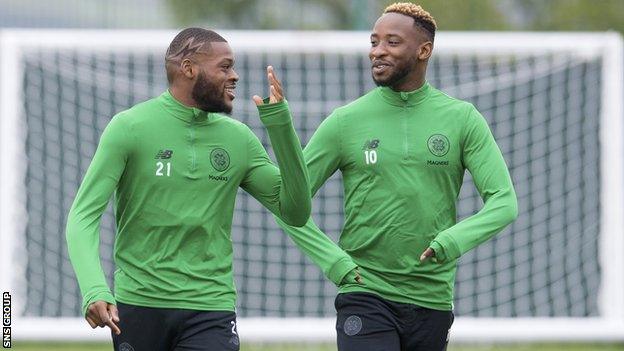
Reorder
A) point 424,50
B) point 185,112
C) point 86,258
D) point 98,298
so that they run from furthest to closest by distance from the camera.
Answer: point 424,50
point 185,112
point 86,258
point 98,298

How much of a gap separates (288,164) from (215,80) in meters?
0.54

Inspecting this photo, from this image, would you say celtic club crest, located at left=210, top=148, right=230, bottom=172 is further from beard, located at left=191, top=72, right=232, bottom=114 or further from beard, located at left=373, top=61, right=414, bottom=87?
beard, located at left=373, top=61, right=414, bottom=87

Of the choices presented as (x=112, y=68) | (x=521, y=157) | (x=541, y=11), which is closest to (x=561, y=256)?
(x=521, y=157)

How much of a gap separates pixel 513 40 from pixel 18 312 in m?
4.55

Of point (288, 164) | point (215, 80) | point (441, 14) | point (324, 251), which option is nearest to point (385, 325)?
point (324, 251)

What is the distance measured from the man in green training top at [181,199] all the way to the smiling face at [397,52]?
0.77m

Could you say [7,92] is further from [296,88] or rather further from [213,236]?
[213,236]

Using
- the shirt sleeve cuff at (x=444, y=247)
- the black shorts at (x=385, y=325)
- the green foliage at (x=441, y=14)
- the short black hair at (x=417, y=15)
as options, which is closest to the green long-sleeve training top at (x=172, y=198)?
the black shorts at (x=385, y=325)

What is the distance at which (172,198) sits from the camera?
721 cm

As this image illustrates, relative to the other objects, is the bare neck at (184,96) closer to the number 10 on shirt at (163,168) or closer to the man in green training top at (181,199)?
the man in green training top at (181,199)

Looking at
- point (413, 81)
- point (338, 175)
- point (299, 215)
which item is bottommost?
point (338, 175)

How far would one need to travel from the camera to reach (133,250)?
7.22 metres

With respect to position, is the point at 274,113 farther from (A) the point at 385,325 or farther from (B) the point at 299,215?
(A) the point at 385,325

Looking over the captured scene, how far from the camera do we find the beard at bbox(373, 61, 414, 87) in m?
7.69
